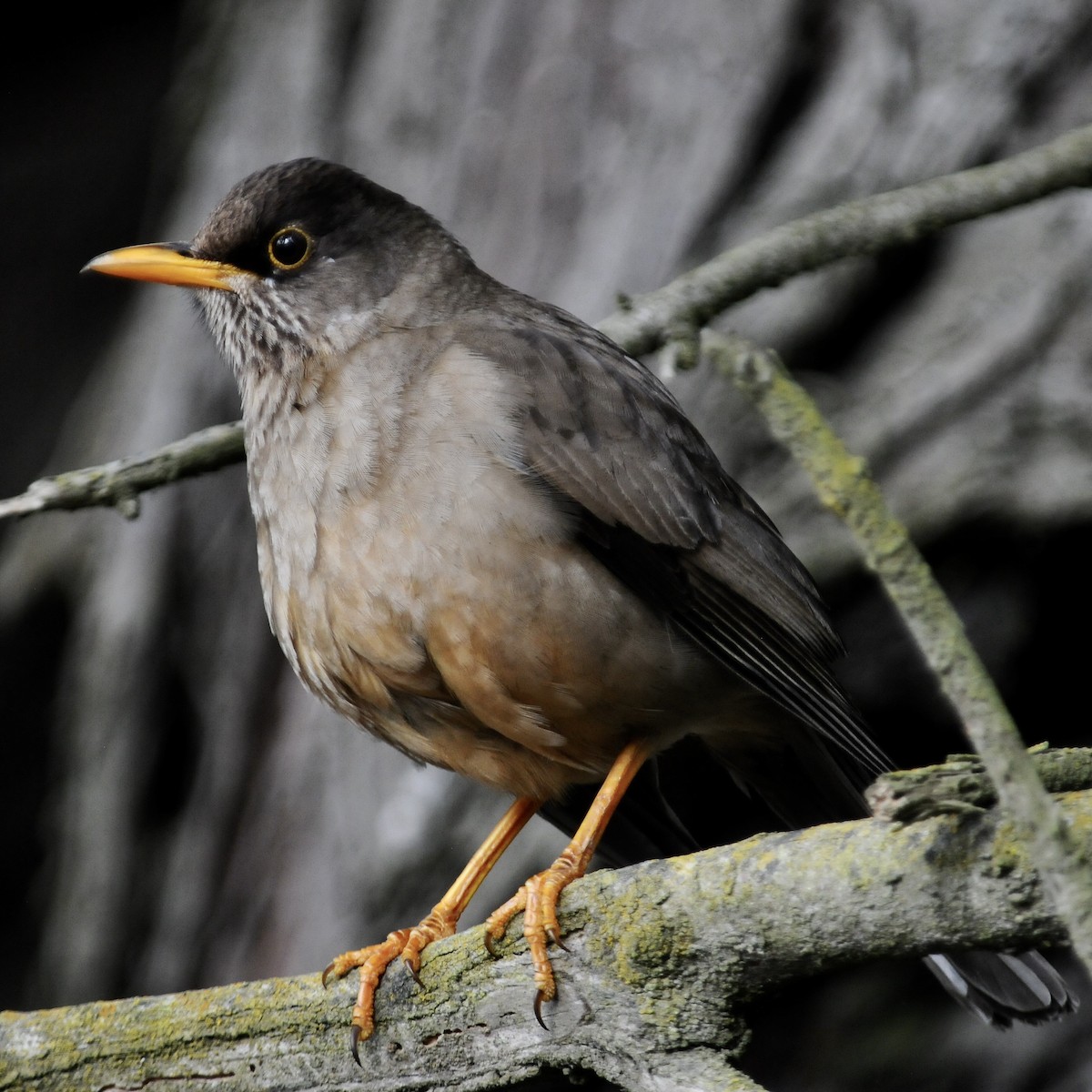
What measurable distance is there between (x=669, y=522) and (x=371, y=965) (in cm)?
127

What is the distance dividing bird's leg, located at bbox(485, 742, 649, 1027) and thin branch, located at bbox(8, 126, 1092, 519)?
1088mm

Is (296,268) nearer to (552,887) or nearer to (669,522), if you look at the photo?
(669,522)

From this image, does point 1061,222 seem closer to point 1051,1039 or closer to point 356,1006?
point 1051,1039

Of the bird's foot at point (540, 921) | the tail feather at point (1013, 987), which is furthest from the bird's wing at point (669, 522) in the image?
the bird's foot at point (540, 921)

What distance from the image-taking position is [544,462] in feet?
10.6

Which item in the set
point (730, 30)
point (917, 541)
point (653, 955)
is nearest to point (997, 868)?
point (653, 955)

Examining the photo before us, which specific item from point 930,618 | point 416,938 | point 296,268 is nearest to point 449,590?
point 416,938

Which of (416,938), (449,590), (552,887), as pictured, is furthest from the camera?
(416,938)

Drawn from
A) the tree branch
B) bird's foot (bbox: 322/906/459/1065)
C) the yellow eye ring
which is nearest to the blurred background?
the yellow eye ring

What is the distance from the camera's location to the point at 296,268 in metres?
3.75

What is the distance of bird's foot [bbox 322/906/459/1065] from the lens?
2785 mm

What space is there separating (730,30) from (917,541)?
204cm

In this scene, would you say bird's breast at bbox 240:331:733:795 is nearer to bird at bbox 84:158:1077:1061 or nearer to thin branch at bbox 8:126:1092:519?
bird at bbox 84:158:1077:1061

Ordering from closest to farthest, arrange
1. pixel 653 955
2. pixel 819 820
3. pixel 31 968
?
pixel 653 955
pixel 819 820
pixel 31 968
